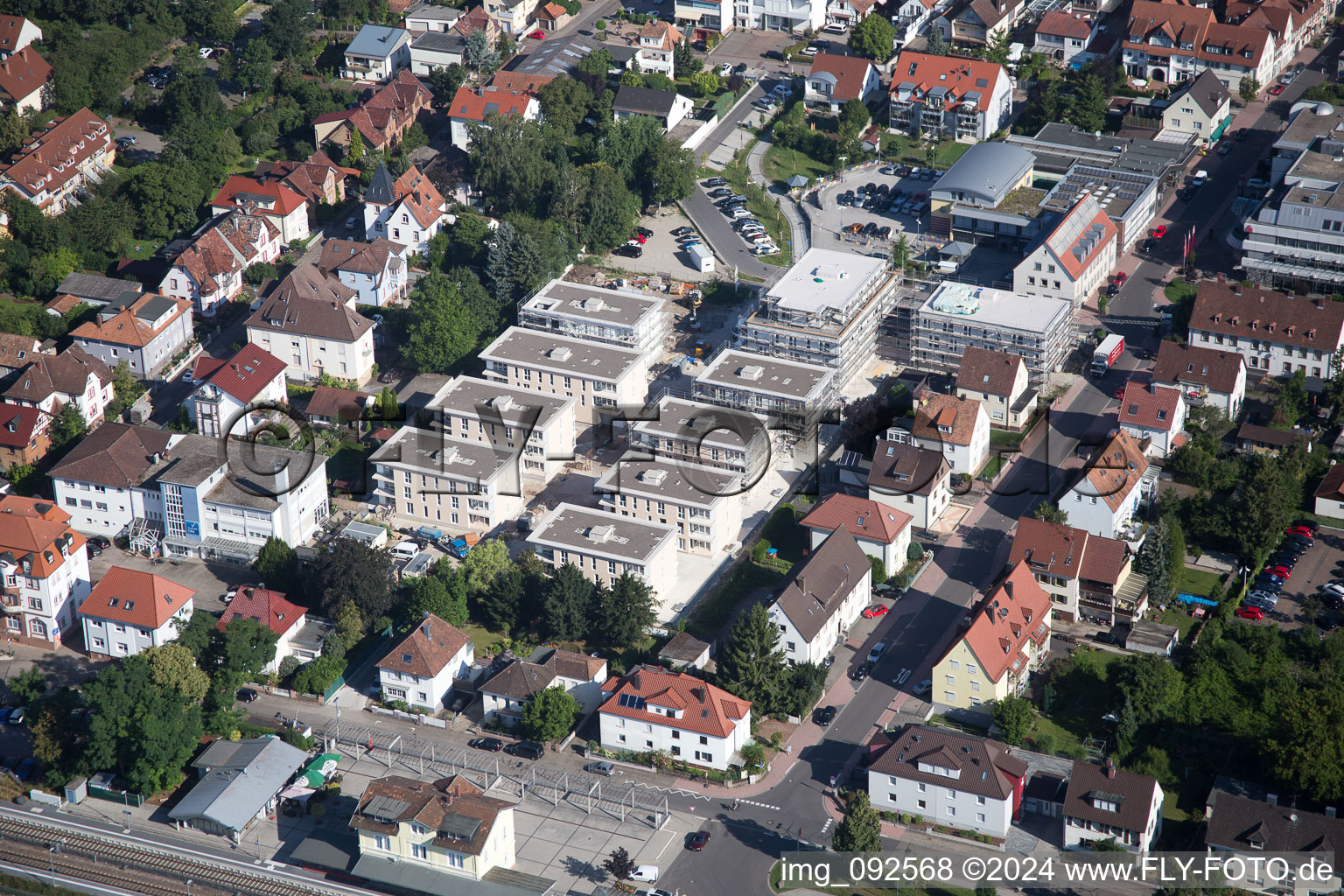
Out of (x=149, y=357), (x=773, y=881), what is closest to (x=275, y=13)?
(x=149, y=357)

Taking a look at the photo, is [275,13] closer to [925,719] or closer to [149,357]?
[149,357]

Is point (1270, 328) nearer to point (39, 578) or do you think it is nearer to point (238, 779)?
point (238, 779)

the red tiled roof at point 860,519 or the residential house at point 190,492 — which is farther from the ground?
the red tiled roof at point 860,519

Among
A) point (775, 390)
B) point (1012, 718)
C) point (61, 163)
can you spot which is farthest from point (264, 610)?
point (61, 163)

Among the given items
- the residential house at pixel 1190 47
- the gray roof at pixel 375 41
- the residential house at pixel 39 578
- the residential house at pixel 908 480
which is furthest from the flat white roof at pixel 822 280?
the gray roof at pixel 375 41

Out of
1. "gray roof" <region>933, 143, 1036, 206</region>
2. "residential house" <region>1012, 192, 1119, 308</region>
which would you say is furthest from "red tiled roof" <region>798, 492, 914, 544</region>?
"gray roof" <region>933, 143, 1036, 206</region>

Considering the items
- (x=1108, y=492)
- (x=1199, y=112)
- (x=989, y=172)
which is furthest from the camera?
(x=1199, y=112)

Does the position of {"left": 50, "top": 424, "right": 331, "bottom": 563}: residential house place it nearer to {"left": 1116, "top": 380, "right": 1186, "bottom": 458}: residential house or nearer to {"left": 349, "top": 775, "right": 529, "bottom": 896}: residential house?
{"left": 349, "top": 775, "right": 529, "bottom": 896}: residential house

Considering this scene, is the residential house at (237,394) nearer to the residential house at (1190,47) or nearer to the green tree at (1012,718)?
the green tree at (1012,718)
